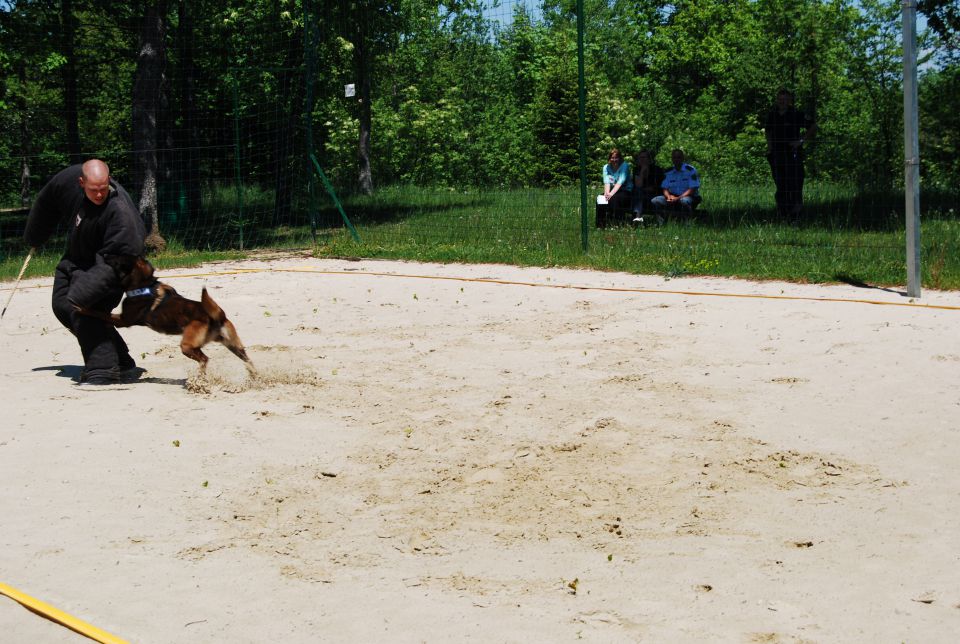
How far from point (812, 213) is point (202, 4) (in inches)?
538

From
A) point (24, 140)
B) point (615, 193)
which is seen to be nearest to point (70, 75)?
point (24, 140)

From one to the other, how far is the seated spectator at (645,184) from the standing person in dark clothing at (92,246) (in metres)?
8.99

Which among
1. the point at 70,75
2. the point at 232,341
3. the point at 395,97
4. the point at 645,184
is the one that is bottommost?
the point at 232,341

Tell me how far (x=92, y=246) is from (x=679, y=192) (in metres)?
9.36

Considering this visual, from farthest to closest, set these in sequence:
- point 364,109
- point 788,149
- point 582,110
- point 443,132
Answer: point 443,132 → point 364,109 → point 788,149 → point 582,110

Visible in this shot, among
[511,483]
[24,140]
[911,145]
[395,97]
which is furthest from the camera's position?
[395,97]

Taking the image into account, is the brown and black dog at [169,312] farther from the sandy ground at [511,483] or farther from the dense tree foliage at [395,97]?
the dense tree foliage at [395,97]

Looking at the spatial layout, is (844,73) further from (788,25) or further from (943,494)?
(943,494)

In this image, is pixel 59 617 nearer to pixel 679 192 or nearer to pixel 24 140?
pixel 679 192

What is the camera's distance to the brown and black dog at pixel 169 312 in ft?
24.8

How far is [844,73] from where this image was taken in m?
31.3

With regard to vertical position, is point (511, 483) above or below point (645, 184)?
below

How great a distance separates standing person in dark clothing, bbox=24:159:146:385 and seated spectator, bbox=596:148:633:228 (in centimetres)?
881

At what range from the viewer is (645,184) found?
15.6m
